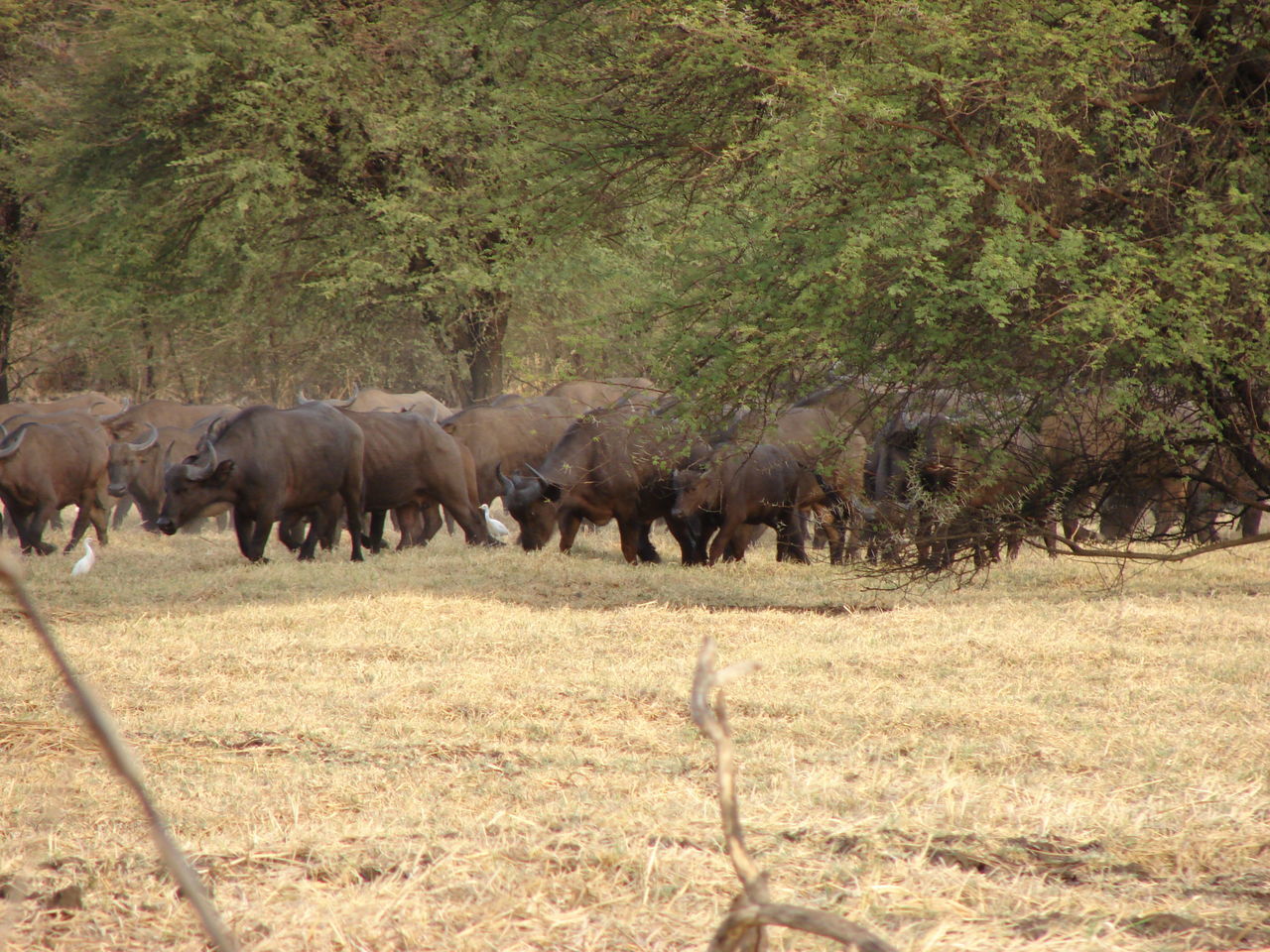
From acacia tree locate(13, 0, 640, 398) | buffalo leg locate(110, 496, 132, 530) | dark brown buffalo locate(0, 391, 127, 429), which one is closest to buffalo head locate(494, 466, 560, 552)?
acacia tree locate(13, 0, 640, 398)

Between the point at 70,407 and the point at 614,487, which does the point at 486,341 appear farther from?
the point at 614,487

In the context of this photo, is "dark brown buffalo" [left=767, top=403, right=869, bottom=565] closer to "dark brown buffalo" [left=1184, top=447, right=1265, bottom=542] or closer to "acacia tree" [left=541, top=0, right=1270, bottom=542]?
"acacia tree" [left=541, top=0, right=1270, bottom=542]

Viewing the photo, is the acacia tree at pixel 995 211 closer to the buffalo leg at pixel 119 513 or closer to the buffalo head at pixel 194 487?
the buffalo head at pixel 194 487

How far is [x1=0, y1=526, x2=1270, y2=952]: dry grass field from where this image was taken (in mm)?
3551

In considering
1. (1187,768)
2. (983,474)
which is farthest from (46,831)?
(983,474)

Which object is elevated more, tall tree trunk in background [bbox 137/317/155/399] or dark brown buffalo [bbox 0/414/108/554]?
tall tree trunk in background [bbox 137/317/155/399]

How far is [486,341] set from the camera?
23.2 meters

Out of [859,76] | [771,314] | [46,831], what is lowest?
[46,831]

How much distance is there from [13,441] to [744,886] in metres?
14.4

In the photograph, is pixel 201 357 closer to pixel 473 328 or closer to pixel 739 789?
pixel 473 328

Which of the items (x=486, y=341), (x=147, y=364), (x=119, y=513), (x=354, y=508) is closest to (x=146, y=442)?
(x=119, y=513)

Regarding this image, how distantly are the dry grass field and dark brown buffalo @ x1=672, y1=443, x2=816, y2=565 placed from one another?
2447 millimetres

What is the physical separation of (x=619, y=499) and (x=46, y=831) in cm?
962

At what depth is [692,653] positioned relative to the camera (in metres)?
8.20
